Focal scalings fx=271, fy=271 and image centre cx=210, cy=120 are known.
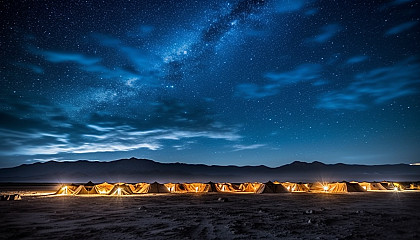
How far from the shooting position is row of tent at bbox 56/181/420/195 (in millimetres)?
36875

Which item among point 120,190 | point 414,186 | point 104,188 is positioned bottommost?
point 414,186

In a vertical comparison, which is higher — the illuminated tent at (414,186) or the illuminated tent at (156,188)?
the illuminated tent at (156,188)

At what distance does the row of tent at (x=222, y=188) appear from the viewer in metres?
36.9

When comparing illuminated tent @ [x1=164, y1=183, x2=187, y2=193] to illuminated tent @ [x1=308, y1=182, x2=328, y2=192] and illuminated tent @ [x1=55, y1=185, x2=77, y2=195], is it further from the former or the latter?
illuminated tent @ [x1=308, y1=182, x2=328, y2=192]

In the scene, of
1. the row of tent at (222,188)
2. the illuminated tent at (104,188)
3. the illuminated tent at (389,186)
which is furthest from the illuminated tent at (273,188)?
the illuminated tent at (104,188)

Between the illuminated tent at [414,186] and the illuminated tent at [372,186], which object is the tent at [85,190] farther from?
the illuminated tent at [414,186]

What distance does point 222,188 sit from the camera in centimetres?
4881

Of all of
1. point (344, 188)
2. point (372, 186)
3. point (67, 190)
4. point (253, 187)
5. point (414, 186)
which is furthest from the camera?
point (414, 186)

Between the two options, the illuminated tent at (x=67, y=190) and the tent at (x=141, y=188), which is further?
the tent at (x=141, y=188)

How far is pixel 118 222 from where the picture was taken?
38.0 feet

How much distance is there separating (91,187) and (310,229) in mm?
34707

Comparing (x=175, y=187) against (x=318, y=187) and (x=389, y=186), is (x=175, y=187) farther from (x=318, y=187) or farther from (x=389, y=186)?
(x=389, y=186)

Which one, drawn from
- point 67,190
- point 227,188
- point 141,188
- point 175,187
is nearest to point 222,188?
point 227,188

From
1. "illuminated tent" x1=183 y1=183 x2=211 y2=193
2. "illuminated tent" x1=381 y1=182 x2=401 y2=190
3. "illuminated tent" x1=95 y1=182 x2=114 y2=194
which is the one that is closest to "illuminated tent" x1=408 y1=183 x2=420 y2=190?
"illuminated tent" x1=381 y1=182 x2=401 y2=190
